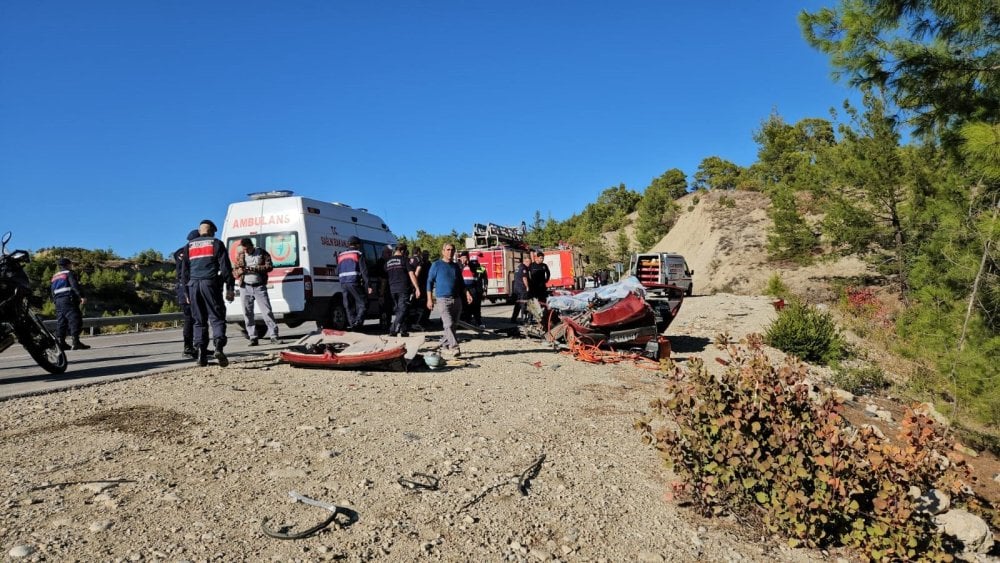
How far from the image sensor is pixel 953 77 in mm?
7012

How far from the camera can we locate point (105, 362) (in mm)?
8445

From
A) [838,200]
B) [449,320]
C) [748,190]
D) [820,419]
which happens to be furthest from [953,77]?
[748,190]

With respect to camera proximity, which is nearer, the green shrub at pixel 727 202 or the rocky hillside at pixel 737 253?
the rocky hillside at pixel 737 253

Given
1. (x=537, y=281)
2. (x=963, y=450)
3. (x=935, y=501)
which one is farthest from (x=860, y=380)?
(x=963, y=450)

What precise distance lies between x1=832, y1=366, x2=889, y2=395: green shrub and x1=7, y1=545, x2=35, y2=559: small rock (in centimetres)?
1128

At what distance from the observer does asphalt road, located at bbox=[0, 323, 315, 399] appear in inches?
259

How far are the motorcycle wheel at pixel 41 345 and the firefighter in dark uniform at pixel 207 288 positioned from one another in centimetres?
163

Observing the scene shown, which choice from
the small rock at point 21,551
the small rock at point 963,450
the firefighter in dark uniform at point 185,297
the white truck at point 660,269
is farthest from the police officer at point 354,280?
the white truck at point 660,269

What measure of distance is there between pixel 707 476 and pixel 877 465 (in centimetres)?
89

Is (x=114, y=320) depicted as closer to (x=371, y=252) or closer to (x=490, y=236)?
(x=371, y=252)

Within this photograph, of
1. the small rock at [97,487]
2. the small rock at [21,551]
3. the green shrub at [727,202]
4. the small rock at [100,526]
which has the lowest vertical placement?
the small rock at [100,526]

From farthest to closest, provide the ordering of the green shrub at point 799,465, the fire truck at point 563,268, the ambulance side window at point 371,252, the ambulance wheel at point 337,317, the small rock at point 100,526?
the fire truck at point 563,268, the ambulance side window at point 371,252, the ambulance wheel at point 337,317, the green shrub at point 799,465, the small rock at point 100,526

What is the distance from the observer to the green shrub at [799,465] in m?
3.06

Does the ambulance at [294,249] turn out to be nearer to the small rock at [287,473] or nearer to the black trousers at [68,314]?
the black trousers at [68,314]
